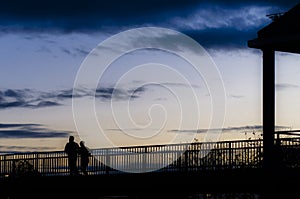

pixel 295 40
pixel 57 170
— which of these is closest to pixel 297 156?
pixel 295 40

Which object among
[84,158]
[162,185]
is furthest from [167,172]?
[84,158]

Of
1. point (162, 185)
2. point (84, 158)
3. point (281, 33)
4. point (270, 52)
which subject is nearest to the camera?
point (281, 33)

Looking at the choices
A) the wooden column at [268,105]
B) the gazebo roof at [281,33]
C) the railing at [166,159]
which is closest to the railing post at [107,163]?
the railing at [166,159]

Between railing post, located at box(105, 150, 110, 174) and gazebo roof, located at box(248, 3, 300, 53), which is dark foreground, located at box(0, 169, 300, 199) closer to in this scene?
railing post, located at box(105, 150, 110, 174)

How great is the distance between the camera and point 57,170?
126 feet

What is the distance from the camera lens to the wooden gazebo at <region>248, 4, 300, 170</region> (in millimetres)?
28438

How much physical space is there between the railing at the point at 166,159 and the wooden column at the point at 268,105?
92 cm

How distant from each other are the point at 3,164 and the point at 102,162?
7.40 metres

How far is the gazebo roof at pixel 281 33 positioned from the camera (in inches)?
1107

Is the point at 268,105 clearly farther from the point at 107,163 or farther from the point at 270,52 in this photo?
the point at 107,163

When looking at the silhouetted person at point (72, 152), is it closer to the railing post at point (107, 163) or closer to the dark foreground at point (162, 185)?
the railing post at point (107, 163)

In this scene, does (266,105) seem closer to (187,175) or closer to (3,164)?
(187,175)

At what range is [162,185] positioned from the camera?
3294cm

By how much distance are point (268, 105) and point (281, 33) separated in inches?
109
